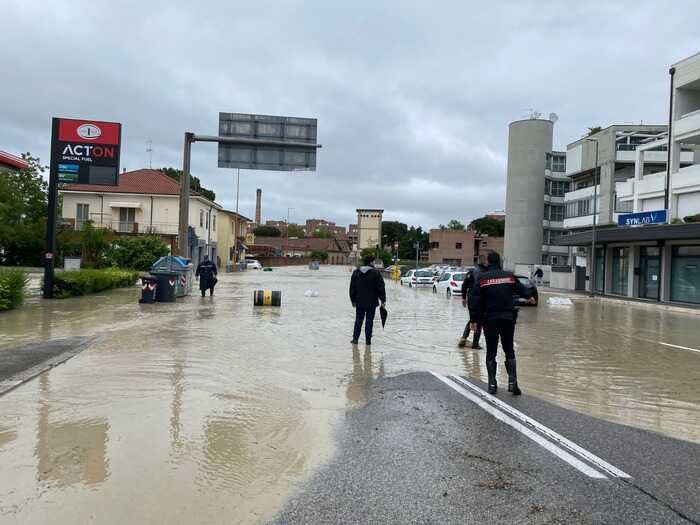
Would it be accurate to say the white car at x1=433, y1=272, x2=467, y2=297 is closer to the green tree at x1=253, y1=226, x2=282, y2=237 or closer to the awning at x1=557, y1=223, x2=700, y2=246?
the awning at x1=557, y1=223, x2=700, y2=246

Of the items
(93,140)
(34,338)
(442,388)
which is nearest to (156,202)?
(93,140)

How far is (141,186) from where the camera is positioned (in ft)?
170

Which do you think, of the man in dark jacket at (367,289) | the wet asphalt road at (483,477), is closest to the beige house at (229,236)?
the man in dark jacket at (367,289)

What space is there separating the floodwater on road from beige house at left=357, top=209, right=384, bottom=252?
11872 cm

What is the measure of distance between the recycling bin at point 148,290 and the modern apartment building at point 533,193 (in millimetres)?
54926

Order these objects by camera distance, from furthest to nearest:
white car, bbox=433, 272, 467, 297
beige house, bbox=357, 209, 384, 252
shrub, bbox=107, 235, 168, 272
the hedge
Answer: beige house, bbox=357, 209, 384, 252, shrub, bbox=107, 235, 168, 272, white car, bbox=433, 272, 467, 297, the hedge

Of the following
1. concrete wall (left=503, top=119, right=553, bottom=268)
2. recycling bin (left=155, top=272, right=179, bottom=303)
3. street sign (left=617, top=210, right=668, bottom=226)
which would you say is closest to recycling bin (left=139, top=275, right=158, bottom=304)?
recycling bin (left=155, top=272, right=179, bottom=303)

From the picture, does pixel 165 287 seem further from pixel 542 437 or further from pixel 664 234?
pixel 664 234

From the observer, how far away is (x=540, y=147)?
68.1 meters

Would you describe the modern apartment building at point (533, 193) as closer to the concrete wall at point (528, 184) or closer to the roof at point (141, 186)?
the concrete wall at point (528, 184)

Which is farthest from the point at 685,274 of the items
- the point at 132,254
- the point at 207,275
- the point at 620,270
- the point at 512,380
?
the point at 132,254

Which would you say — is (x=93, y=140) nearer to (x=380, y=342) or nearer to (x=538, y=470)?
(x=380, y=342)

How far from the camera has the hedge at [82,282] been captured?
67.2ft

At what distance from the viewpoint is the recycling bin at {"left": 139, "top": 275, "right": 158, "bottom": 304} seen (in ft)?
63.3
